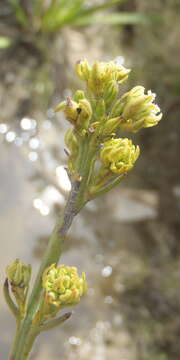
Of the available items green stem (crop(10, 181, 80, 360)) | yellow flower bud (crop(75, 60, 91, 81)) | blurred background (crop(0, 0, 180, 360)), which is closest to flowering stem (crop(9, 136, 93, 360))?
green stem (crop(10, 181, 80, 360))

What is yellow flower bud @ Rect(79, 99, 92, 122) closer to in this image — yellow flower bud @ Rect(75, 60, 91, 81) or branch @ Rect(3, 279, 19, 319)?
yellow flower bud @ Rect(75, 60, 91, 81)

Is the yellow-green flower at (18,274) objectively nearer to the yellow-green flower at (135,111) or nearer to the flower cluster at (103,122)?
the flower cluster at (103,122)

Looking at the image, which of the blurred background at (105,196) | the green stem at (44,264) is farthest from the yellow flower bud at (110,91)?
the blurred background at (105,196)

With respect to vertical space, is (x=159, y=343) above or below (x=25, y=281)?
below

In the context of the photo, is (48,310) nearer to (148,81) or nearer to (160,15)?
(148,81)

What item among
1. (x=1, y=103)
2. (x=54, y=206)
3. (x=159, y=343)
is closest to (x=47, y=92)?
(x=1, y=103)

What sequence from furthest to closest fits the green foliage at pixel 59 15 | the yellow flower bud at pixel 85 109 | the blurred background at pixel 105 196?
the green foliage at pixel 59 15
the blurred background at pixel 105 196
the yellow flower bud at pixel 85 109

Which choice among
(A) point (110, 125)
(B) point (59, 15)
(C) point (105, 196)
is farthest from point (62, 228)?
(B) point (59, 15)
